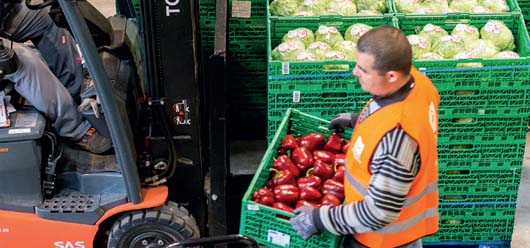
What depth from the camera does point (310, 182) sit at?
4688mm

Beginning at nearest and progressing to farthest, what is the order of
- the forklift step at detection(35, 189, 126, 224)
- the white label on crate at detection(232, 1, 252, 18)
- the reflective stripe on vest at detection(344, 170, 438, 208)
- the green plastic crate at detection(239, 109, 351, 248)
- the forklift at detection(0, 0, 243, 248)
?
the reflective stripe on vest at detection(344, 170, 438, 208), the green plastic crate at detection(239, 109, 351, 248), the forklift at detection(0, 0, 243, 248), the forklift step at detection(35, 189, 126, 224), the white label on crate at detection(232, 1, 252, 18)

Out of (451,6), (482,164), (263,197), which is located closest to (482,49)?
(451,6)

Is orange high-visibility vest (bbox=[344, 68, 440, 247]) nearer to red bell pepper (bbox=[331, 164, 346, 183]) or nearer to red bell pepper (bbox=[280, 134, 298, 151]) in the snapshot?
red bell pepper (bbox=[331, 164, 346, 183])

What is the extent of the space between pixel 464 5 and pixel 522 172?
71.4 inches

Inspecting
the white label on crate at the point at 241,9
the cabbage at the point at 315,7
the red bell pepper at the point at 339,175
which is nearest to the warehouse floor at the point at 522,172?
the white label on crate at the point at 241,9

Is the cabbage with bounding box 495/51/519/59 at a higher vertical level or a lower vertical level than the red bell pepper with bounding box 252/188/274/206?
higher

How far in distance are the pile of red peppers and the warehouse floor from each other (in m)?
2.01

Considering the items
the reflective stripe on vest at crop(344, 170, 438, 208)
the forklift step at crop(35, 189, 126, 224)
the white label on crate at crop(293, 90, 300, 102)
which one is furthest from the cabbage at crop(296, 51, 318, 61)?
the reflective stripe on vest at crop(344, 170, 438, 208)

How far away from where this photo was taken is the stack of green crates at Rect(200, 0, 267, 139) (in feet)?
22.7

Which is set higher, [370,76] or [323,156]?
[370,76]

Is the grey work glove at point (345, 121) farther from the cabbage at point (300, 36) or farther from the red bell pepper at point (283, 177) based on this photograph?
→ the cabbage at point (300, 36)

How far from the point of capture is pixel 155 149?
538 cm

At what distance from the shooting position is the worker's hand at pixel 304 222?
4070 mm

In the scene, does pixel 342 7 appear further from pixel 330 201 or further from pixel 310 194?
pixel 330 201
